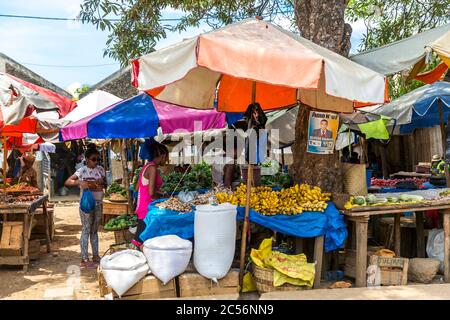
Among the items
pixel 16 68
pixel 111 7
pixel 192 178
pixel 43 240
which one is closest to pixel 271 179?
pixel 192 178

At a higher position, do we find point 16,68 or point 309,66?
point 16,68

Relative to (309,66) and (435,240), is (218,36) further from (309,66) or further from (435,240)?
(435,240)

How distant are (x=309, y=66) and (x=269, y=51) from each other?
40cm

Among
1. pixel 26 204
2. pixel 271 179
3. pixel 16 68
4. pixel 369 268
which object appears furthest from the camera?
pixel 16 68

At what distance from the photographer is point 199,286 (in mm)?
5285

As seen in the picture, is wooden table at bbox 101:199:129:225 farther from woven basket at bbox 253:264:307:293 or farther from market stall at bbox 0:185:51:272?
woven basket at bbox 253:264:307:293

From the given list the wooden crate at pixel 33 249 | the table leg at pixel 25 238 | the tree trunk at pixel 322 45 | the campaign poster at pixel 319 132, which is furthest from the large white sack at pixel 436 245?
the wooden crate at pixel 33 249

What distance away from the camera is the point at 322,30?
668 cm

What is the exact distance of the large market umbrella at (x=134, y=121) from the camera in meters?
6.89

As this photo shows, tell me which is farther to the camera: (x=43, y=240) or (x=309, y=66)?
(x=43, y=240)

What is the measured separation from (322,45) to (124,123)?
3.17 metres

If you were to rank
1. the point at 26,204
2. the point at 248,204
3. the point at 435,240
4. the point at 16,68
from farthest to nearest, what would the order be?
the point at 16,68
the point at 26,204
the point at 435,240
the point at 248,204

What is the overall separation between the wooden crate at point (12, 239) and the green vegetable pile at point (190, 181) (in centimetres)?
254

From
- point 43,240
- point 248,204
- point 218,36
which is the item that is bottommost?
point 43,240
